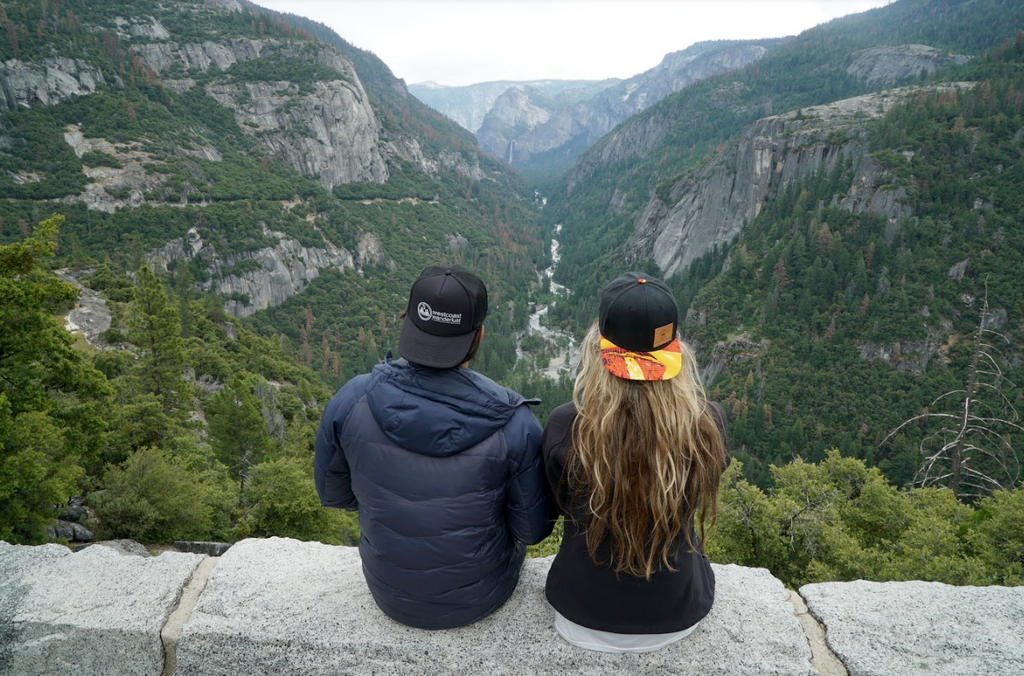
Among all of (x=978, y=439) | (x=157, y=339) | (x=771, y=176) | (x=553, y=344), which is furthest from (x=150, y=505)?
(x=771, y=176)

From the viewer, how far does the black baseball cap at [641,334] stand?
329 centimetres

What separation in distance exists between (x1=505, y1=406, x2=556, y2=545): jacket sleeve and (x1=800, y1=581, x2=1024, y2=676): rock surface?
7.74ft

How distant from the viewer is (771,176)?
12300 cm

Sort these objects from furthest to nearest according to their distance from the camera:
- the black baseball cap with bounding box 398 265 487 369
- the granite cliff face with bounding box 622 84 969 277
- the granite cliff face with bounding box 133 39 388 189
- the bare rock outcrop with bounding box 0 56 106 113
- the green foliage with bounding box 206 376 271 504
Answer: the granite cliff face with bounding box 133 39 388 189, the granite cliff face with bounding box 622 84 969 277, the bare rock outcrop with bounding box 0 56 106 113, the green foliage with bounding box 206 376 271 504, the black baseball cap with bounding box 398 265 487 369

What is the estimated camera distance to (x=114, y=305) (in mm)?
39250

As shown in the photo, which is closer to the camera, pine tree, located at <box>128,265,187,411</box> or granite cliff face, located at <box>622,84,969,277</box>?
pine tree, located at <box>128,265,187,411</box>

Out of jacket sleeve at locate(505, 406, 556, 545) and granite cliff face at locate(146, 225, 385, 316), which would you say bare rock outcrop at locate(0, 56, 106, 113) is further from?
jacket sleeve at locate(505, 406, 556, 545)

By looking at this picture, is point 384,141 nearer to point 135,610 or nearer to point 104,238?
point 104,238

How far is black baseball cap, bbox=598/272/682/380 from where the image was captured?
129 inches

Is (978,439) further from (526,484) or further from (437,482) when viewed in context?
(437,482)

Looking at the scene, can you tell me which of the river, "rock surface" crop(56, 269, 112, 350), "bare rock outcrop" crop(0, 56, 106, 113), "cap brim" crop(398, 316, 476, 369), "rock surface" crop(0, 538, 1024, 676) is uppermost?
"bare rock outcrop" crop(0, 56, 106, 113)

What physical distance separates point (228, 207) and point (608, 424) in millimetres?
118313

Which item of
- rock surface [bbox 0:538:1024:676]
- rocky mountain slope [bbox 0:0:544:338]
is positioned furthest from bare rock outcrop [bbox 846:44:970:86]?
rock surface [bbox 0:538:1024:676]

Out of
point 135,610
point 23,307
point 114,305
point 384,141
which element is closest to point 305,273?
point 114,305
